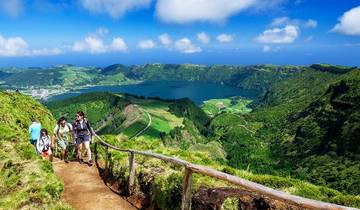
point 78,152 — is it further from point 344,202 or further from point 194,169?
point 344,202

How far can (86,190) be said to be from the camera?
79.5 ft

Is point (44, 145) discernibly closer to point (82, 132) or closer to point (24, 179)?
point (82, 132)

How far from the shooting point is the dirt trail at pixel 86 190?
2083 cm

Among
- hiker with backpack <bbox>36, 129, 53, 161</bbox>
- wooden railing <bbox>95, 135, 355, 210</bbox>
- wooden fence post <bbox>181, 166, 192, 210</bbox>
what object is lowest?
hiker with backpack <bbox>36, 129, 53, 161</bbox>

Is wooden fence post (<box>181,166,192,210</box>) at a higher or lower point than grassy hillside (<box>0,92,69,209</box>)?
higher

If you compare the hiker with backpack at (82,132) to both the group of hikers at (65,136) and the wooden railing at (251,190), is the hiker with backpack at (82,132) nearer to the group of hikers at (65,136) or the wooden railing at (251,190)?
the group of hikers at (65,136)

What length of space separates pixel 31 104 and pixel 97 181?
4726cm

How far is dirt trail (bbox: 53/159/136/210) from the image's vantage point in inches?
820

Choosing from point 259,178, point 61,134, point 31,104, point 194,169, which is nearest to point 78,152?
point 61,134

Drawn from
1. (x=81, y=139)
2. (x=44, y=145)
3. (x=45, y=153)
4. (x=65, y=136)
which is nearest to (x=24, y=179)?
(x=81, y=139)

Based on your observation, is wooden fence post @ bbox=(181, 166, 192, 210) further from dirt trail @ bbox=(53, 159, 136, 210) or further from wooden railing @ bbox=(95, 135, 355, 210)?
dirt trail @ bbox=(53, 159, 136, 210)

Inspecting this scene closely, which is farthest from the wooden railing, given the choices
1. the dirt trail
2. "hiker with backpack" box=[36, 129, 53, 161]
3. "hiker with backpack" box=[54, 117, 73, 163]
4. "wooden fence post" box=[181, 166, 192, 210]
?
"hiker with backpack" box=[36, 129, 53, 161]

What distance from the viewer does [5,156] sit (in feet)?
101

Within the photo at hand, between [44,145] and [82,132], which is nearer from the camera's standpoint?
[82,132]
